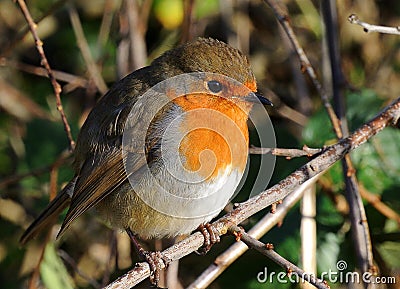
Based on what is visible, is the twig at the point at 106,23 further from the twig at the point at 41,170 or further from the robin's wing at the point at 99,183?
the robin's wing at the point at 99,183

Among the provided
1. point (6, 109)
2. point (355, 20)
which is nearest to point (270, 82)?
point (6, 109)

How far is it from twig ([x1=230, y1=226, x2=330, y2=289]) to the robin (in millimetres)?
235

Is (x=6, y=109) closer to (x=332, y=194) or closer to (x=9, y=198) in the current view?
(x=9, y=198)

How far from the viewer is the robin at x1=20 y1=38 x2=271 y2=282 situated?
286 cm

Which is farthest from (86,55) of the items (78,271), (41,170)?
(78,271)

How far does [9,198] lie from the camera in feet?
14.1

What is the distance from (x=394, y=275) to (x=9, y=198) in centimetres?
219

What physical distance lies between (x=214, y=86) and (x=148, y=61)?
66.8 inches

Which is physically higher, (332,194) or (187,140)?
(332,194)

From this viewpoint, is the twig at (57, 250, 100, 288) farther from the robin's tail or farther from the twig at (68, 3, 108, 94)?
the twig at (68, 3, 108, 94)

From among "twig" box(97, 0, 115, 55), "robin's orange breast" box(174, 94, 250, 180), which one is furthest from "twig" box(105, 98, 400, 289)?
"twig" box(97, 0, 115, 55)

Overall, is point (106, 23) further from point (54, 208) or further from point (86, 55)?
point (54, 208)

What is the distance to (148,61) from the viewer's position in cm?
456

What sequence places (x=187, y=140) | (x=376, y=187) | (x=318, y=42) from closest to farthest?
(x=187, y=140)
(x=376, y=187)
(x=318, y=42)
